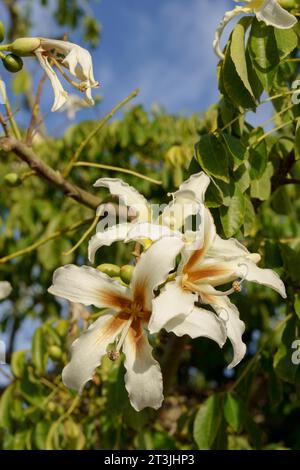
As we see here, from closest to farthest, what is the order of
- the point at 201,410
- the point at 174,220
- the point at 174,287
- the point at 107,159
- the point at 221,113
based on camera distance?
the point at 174,287 < the point at 174,220 < the point at 221,113 < the point at 201,410 < the point at 107,159

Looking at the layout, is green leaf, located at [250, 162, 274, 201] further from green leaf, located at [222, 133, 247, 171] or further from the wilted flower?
the wilted flower

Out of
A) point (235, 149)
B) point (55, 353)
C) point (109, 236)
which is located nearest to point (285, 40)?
point (235, 149)

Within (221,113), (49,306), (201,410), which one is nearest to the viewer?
(221,113)

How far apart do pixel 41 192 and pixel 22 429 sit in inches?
93.1

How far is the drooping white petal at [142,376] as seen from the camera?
1088 millimetres

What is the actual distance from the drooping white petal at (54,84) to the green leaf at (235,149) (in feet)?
1.16

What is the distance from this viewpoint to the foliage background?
4.36 feet

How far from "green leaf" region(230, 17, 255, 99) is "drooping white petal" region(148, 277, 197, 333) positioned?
18.7 inches

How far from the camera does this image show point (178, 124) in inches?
164

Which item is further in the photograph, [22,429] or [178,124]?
[178,124]

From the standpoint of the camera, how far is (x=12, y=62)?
126 cm
